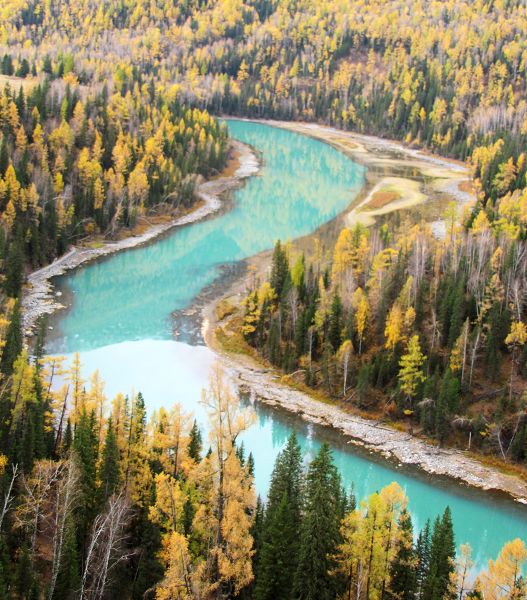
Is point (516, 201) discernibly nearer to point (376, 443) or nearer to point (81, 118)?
point (376, 443)

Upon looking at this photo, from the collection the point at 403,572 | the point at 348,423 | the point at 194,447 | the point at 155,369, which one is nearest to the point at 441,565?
the point at 403,572

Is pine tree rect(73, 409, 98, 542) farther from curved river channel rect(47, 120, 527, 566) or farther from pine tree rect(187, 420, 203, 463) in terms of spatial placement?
curved river channel rect(47, 120, 527, 566)

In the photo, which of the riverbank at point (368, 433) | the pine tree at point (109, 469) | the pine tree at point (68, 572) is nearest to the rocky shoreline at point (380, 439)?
the riverbank at point (368, 433)

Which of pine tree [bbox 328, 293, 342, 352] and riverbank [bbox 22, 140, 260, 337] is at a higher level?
pine tree [bbox 328, 293, 342, 352]

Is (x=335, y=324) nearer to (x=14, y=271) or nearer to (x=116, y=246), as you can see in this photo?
(x=14, y=271)

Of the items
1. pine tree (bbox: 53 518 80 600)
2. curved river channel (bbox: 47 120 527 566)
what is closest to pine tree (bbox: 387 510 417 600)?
curved river channel (bbox: 47 120 527 566)

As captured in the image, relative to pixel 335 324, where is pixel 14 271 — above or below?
below
